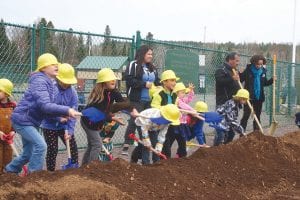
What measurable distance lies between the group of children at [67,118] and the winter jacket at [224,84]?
1.55 meters

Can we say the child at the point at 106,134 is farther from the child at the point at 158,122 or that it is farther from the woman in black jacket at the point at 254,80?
the woman in black jacket at the point at 254,80

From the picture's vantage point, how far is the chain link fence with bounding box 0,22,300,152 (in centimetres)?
795

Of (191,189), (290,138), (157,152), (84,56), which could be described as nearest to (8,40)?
(84,56)

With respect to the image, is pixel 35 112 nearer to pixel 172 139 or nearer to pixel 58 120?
pixel 58 120

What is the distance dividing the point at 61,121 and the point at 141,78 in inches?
91.6

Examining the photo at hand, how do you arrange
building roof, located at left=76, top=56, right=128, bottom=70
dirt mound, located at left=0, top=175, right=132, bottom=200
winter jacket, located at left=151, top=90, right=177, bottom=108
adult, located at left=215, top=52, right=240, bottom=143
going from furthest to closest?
adult, located at left=215, top=52, right=240, bottom=143 < building roof, located at left=76, top=56, right=128, bottom=70 < winter jacket, located at left=151, top=90, right=177, bottom=108 < dirt mound, located at left=0, top=175, right=132, bottom=200

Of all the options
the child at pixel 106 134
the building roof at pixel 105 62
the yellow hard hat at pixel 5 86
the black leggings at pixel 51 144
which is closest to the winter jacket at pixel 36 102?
the black leggings at pixel 51 144

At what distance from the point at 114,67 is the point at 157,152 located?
296 centimetres

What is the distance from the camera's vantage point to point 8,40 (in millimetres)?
7844

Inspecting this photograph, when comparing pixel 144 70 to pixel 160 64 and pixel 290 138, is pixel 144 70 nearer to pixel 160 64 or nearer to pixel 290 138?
pixel 160 64

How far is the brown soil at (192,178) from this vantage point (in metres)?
4.46

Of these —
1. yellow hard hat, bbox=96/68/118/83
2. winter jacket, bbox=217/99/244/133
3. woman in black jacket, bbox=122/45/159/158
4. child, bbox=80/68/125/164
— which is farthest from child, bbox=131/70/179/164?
winter jacket, bbox=217/99/244/133

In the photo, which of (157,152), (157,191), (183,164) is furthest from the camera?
(157,152)

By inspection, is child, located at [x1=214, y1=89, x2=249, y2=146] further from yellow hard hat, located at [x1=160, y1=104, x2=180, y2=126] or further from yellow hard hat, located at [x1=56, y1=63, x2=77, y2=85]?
yellow hard hat, located at [x1=56, y1=63, x2=77, y2=85]
